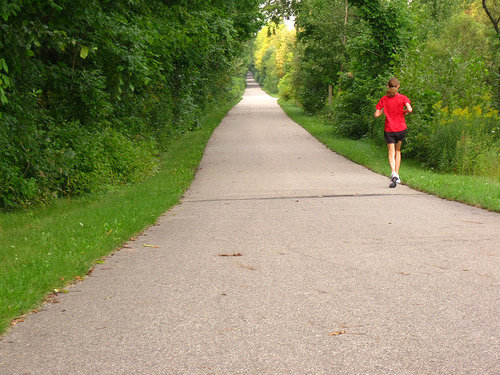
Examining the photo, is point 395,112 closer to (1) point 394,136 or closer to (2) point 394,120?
(2) point 394,120

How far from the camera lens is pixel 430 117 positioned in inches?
661

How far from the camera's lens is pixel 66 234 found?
796 centimetres

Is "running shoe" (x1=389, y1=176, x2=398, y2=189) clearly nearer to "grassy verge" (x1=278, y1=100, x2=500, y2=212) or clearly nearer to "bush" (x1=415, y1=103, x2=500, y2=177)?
"grassy verge" (x1=278, y1=100, x2=500, y2=212)

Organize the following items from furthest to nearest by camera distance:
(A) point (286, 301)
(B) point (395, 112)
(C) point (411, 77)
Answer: (C) point (411, 77)
(B) point (395, 112)
(A) point (286, 301)

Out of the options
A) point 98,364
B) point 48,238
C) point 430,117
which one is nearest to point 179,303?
point 98,364

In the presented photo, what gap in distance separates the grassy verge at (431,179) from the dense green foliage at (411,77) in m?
0.87

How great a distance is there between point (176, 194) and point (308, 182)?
3.23 meters

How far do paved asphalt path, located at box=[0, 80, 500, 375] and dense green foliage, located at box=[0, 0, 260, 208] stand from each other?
3222mm

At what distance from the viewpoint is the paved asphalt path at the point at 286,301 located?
3.66m

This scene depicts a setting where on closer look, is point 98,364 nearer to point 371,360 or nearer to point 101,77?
point 371,360

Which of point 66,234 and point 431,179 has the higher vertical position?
point 66,234

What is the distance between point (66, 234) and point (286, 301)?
4.22 meters

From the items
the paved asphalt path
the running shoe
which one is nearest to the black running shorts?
the running shoe

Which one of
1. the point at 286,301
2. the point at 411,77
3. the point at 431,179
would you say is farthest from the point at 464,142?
the point at 286,301
